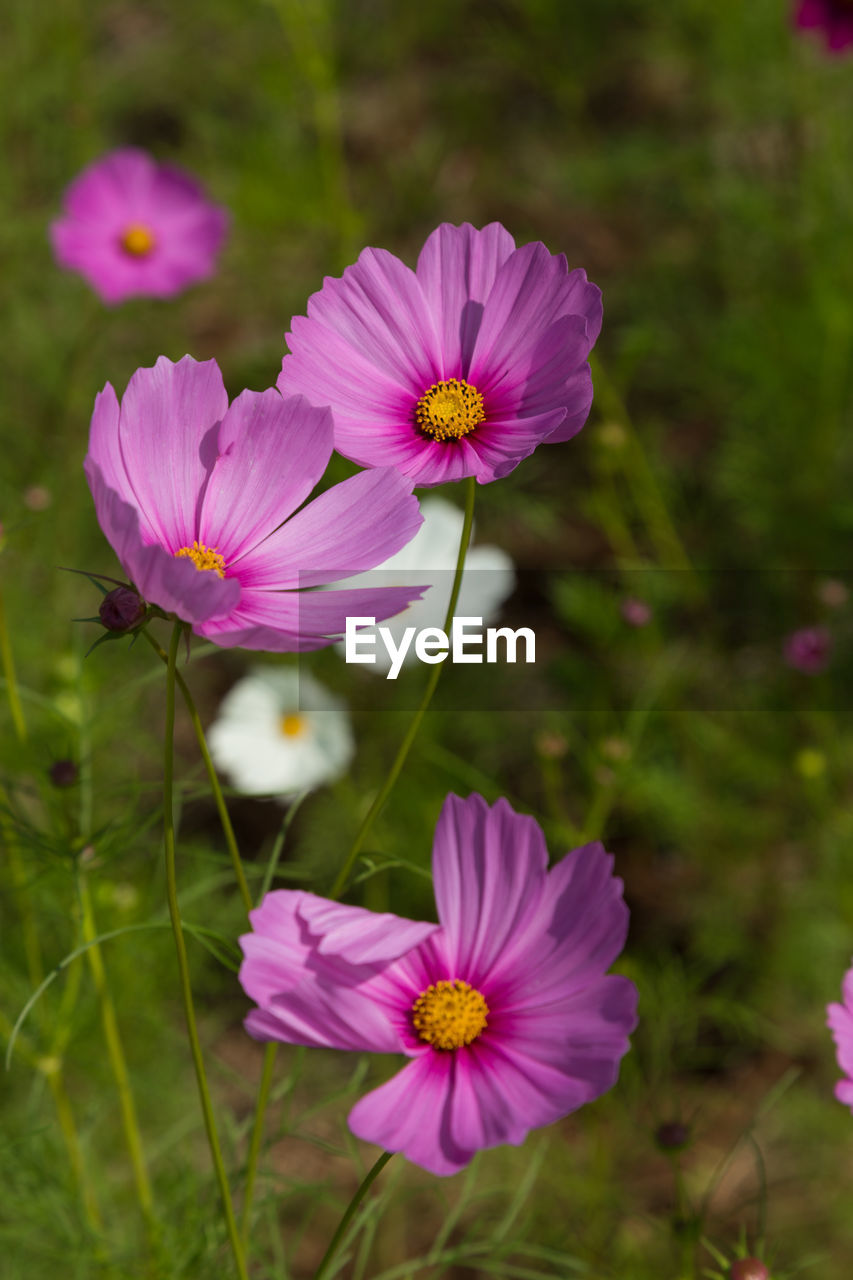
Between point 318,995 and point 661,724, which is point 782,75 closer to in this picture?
point 661,724

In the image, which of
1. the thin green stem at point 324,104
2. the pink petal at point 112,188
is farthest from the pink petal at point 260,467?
the pink petal at point 112,188

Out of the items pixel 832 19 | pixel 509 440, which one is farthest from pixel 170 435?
pixel 832 19

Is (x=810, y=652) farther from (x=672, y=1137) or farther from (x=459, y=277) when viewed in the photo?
(x=459, y=277)

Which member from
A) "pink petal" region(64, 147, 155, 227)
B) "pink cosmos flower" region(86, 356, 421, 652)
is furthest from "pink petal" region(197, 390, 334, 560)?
"pink petal" region(64, 147, 155, 227)

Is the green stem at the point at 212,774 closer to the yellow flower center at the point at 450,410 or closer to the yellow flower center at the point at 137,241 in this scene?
the yellow flower center at the point at 450,410

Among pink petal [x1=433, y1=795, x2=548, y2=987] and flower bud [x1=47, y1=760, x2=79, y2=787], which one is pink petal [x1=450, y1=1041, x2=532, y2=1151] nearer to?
pink petal [x1=433, y1=795, x2=548, y2=987]

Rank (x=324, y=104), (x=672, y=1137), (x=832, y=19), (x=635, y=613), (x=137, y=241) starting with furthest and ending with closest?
(x=137, y=241) < (x=324, y=104) < (x=832, y=19) < (x=635, y=613) < (x=672, y=1137)
